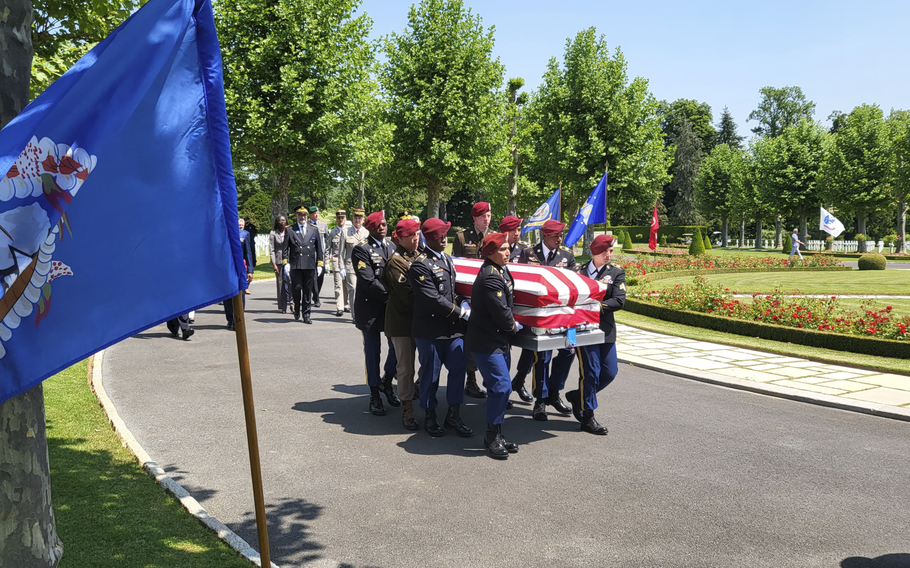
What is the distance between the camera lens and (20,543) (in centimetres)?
302

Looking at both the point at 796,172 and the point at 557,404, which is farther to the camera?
the point at 796,172

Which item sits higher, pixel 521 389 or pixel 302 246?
pixel 302 246

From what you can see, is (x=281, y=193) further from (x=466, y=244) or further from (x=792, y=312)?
(x=792, y=312)

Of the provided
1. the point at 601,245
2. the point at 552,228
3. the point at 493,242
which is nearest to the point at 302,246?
the point at 552,228

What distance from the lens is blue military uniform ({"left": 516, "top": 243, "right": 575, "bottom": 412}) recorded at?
7.47 m

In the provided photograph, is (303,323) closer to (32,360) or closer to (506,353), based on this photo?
(506,353)

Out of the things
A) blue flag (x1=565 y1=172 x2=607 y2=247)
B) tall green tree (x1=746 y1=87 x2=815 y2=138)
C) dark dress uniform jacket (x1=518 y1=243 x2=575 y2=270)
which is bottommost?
dark dress uniform jacket (x1=518 y1=243 x2=575 y2=270)

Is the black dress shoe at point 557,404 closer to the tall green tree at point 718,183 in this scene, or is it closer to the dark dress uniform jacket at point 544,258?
the dark dress uniform jacket at point 544,258

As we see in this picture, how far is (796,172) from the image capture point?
56344 mm

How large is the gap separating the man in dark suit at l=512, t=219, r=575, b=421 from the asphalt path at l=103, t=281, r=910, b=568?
0.96 ft

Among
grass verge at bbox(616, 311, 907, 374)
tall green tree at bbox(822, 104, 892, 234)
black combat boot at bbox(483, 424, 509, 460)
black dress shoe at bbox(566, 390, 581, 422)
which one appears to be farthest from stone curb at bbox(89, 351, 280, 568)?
tall green tree at bbox(822, 104, 892, 234)

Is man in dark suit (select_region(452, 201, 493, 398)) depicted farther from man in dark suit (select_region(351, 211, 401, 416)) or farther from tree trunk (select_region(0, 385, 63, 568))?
tree trunk (select_region(0, 385, 63, 568))

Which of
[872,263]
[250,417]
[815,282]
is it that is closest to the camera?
[250,417]

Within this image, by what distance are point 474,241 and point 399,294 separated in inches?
129
